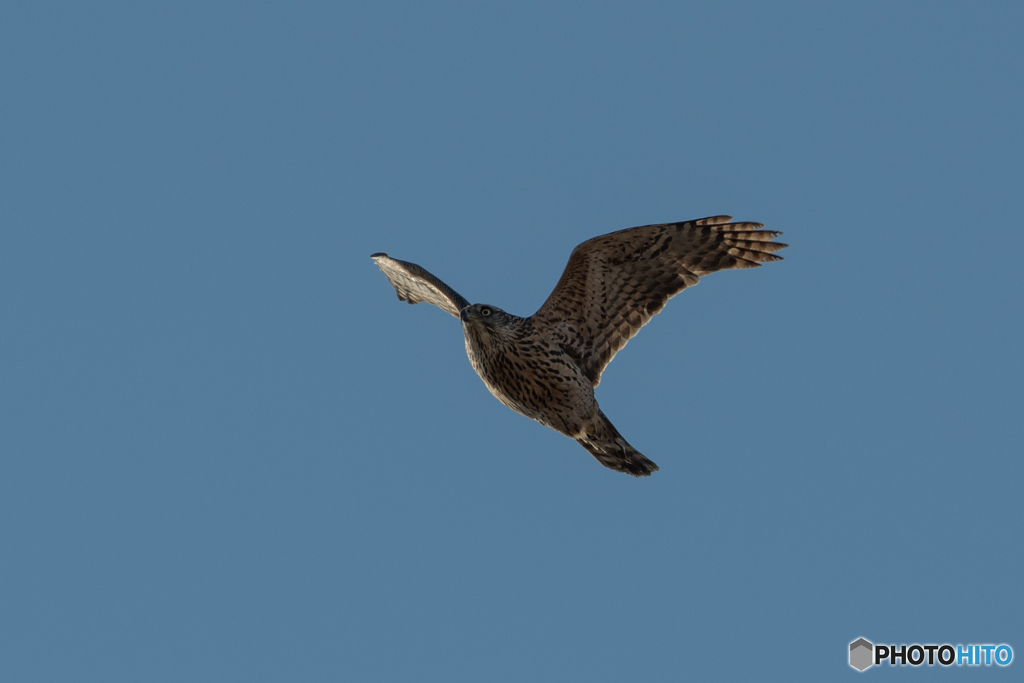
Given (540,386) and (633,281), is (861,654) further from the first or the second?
(540,386)

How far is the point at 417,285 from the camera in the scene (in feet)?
55.1

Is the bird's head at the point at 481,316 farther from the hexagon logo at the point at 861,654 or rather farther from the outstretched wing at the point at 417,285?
the hexagon logo at the point at 861,654

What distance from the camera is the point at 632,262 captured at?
15.9 metres

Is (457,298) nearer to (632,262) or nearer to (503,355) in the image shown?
(503,355)

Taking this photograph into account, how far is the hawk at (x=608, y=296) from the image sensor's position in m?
15.4

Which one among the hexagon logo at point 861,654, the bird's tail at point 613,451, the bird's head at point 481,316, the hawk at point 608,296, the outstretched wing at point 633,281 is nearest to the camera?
the bird's head at point 481,316

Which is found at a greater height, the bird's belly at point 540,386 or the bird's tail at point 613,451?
the bird's belly at point 540,386

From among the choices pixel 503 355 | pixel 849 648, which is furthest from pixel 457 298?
pixel 849 648

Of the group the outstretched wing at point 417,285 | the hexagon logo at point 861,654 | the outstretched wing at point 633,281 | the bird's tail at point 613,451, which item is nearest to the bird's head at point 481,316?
the outstretched wing at point 417,285

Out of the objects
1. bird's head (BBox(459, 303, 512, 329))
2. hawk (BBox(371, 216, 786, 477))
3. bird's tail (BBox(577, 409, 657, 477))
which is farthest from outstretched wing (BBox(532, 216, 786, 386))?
bird's head (BBox(459, 303, 512, 329))

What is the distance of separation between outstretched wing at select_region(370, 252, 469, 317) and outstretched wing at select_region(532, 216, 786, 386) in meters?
1.08

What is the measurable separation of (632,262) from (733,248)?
1206mm

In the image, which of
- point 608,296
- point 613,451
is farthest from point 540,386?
point 608,296

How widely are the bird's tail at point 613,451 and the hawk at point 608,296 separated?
0.5 inches
